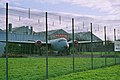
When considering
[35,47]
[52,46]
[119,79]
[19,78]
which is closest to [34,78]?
[19,78]

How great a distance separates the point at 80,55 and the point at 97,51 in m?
2.53

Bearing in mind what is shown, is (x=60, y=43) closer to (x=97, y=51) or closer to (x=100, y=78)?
(x=97, y=51)

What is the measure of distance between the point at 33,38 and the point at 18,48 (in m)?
15.2

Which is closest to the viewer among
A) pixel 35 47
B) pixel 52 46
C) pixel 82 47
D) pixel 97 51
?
pixel 35 47

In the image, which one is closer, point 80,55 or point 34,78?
point 34,78

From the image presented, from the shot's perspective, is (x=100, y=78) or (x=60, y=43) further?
(x=60, y=43)

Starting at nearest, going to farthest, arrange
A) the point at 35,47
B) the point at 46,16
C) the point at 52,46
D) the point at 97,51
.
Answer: the point at 46,16
the point at 35,47
the point at 97,51
the point at 52,46

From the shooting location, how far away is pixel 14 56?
26000 mm

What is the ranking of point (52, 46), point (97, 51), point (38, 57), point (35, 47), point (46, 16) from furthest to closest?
point (52, 46)
point (97, 51)
point (35, 47)
point (38, 57)
point (46, 16)

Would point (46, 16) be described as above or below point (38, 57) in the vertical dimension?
above

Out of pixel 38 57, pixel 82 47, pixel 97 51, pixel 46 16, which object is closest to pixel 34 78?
pixel 46 16

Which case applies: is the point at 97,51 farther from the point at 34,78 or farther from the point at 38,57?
the point at 34,78

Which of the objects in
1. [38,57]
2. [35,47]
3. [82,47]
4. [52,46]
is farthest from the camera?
[52,46]

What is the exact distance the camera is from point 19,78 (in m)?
9.91
